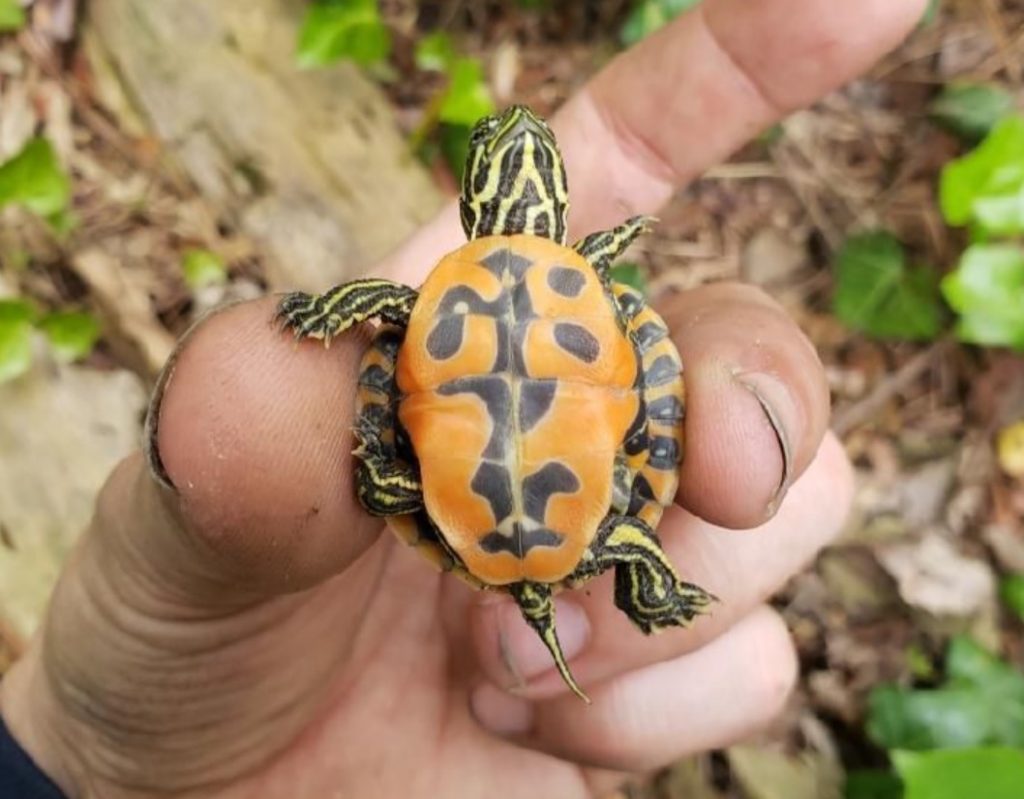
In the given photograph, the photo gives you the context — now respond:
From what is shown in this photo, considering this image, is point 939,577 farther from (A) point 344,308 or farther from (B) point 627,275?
(A) point 344,308

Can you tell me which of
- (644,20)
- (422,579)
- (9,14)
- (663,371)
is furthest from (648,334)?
(9,14)

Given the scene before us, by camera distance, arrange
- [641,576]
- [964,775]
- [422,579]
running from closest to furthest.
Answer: [641,576]
[964,775]
[422,579]

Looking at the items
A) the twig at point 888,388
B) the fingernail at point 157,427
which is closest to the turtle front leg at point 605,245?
the fingernail at point 157,427

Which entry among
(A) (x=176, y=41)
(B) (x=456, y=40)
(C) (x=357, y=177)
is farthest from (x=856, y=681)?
(A) (x=176, y=41)

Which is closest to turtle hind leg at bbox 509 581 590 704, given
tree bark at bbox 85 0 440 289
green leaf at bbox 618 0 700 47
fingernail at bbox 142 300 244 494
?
fingernail at bbox 142 300 244 494

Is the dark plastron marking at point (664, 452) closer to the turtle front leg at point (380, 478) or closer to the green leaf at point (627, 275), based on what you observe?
the turtle front leg at point (380, 478)

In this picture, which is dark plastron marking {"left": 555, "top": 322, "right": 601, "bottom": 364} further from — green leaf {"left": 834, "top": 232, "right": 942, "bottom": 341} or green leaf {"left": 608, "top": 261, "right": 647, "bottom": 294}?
green leaf {"left": 834, "top": 232, "right": 942, "bottom": 341}
